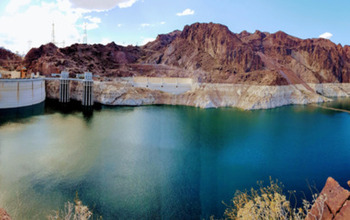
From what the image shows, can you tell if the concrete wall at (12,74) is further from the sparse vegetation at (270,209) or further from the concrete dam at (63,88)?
the sparse vegetation at (270,209)

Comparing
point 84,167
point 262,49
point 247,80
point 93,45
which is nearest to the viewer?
point 84,167

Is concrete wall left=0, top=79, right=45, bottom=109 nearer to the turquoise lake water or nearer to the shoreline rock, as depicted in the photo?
the turquoise lake water

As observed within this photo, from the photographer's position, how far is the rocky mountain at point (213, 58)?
198 feet

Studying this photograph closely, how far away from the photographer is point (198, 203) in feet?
48.2

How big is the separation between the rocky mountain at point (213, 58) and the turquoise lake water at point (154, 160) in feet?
75.9

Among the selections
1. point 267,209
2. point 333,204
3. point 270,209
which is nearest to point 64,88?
point 270,209

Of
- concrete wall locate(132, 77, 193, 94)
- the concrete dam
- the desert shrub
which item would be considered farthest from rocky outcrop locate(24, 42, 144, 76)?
the desert shrub

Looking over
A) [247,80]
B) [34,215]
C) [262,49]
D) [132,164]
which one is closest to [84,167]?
[132,164]

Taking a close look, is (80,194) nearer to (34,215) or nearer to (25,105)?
(34,215)

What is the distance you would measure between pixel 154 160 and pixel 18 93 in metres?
35.0

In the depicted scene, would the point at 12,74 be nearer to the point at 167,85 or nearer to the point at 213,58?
the point at 167,85

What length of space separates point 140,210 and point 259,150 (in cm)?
1584

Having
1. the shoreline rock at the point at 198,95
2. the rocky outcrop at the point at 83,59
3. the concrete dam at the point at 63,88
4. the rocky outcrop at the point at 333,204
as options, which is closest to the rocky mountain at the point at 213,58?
the rocky outcrop at the point at 83,59

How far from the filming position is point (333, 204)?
6695 mm
